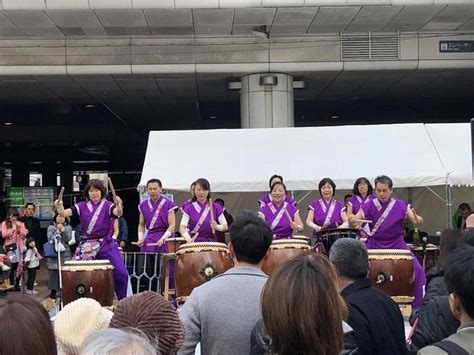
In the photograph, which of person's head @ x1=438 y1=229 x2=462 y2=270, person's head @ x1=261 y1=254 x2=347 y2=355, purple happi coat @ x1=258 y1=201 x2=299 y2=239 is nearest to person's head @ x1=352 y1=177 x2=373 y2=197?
purple happi coat @ x1=258 y1=201 x2=299 y2=239

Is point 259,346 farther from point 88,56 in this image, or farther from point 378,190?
point 88,56

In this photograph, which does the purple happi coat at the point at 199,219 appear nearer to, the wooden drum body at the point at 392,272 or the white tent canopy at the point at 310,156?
the wooden drum body at the point at 392,272

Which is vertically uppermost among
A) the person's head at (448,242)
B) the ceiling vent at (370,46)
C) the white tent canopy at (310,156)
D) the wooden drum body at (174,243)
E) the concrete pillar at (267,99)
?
the ceiling vent at (370,46)

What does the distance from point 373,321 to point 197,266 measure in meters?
3.50

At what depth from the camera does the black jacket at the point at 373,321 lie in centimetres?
248

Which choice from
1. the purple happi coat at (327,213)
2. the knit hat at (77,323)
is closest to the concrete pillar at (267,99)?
the purple happi coat at (327,213)

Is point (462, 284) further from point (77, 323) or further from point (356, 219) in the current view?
point (356, 219)

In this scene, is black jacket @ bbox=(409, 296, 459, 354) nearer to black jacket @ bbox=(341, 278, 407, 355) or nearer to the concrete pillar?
black jacket @ bbox=(341, 278, 407, 355)

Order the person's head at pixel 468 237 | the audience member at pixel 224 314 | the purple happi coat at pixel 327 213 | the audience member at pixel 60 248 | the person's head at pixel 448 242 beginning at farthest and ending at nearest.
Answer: the audience member at pixel 60 248 → the purple happi coat at pixel 327 213 → the person's head at pixel 448 242 → the person's head at pixel 468 237 → the audience member at pixel 224 314

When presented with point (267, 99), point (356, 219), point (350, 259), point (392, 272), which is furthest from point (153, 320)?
point (267, 99)

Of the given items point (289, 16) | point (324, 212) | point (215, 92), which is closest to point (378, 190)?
point (324, 212)

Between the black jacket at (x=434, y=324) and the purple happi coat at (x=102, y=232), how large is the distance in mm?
4432

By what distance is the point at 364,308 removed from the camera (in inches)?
99.4

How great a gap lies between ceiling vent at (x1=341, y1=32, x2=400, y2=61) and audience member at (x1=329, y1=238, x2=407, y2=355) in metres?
10.4
